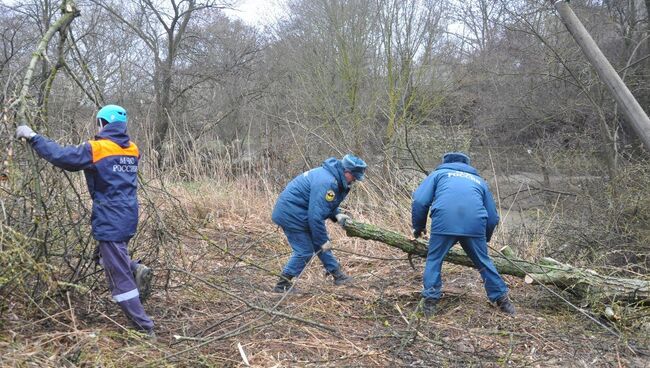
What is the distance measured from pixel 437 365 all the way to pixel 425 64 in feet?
35.3

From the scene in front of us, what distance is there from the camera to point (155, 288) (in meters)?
4.47

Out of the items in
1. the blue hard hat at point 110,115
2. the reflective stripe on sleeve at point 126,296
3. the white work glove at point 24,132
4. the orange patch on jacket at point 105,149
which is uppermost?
the blue hard hat at point 110,115

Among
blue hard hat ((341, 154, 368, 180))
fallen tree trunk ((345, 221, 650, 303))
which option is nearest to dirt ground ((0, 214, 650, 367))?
fallen tree trunk ((345, 221, 650, 303))

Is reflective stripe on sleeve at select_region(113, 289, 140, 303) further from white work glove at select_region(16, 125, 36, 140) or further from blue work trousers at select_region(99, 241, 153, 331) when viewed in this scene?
white work glove at select_region(16, 125, 36, 140)

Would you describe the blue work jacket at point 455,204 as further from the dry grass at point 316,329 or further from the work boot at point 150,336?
the work boot at point 150,336

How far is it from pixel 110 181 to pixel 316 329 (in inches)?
68.2

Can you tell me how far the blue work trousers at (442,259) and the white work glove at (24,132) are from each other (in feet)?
9.80

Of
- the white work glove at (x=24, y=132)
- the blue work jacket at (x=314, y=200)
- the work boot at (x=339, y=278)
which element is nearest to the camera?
the white work glove at (x=24, y=132)

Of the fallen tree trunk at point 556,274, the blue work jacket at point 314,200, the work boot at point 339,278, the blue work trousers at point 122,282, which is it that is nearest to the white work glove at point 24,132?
the blue work trousers at point 122,282

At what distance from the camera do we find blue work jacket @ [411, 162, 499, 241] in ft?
14.2

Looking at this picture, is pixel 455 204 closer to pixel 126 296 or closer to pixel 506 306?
pixel 506 306

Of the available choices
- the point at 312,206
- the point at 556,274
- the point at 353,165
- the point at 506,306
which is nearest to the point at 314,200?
the point at 312,206

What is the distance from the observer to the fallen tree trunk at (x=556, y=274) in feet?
14.5

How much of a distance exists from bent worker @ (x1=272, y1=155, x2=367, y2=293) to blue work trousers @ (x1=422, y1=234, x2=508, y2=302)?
908mm
